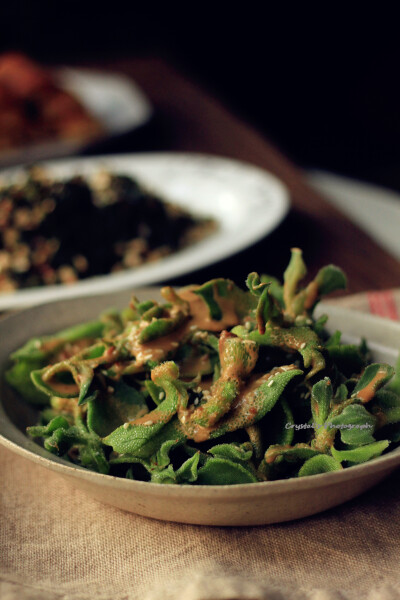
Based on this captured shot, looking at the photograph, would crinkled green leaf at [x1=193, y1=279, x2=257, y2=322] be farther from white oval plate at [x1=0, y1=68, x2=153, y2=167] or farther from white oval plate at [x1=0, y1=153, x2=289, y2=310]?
white oval plate at [x1=0, y1=68, x2=153, y2=167]

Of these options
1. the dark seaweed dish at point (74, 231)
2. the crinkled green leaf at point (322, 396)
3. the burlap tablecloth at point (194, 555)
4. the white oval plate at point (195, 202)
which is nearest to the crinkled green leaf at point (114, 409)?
the burlap tablecloth at point (194, 555)

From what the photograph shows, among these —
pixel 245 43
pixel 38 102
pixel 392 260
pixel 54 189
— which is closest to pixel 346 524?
pixel 392 260

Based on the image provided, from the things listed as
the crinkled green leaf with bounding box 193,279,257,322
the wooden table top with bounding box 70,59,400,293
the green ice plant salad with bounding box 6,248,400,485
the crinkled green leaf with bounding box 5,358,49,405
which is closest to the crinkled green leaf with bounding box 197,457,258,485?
the green ice plant salad with bounding box 6,248,400,485

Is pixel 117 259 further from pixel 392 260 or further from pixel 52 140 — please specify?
pixel 52 140

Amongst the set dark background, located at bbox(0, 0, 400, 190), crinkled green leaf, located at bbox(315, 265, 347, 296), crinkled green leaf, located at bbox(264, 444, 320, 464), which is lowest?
dark background, located at bbox(0, 0, 400, 190)

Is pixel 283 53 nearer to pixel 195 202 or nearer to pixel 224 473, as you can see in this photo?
pixel 195 202
